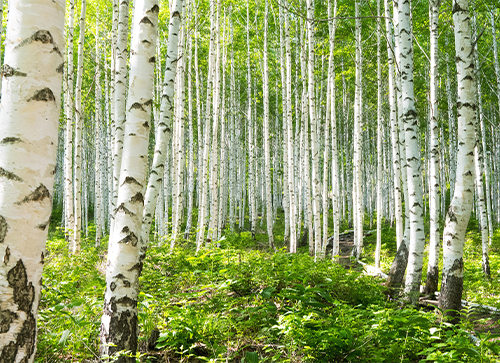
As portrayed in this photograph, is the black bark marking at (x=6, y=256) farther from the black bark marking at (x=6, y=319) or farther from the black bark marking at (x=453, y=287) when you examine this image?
the black bark marking at (x=453, y=287)

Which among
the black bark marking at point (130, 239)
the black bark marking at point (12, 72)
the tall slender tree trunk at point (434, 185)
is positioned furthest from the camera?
the tall slender tree trunk at point (434, 185)

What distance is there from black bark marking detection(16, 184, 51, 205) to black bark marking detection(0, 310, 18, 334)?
0.39 metres

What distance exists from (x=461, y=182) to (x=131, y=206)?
12.1ft

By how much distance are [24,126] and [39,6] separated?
0.49m

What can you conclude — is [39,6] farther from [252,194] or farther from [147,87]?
[252,194]

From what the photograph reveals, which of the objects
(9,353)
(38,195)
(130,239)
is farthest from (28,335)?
(130,239)

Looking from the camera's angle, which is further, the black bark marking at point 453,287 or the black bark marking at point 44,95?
the black bark marking at point 453,287

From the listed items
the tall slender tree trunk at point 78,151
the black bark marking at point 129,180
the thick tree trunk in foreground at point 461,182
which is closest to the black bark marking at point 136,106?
the black bark marking at point 129,180

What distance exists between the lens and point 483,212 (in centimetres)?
888

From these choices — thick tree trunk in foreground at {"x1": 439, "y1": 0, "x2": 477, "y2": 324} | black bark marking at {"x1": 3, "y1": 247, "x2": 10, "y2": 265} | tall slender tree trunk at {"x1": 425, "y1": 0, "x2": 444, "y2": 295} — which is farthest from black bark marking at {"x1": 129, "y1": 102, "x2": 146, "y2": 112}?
tall slender tree trunk at {"x1": 425, "y1": 0, "x2": 444, "y2": 295}

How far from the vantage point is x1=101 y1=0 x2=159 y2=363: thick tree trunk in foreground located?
2.44 meters

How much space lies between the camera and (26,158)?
128cm

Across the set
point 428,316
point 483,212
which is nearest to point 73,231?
point 428,316

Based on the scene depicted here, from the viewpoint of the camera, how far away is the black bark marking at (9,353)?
3.88 ft
